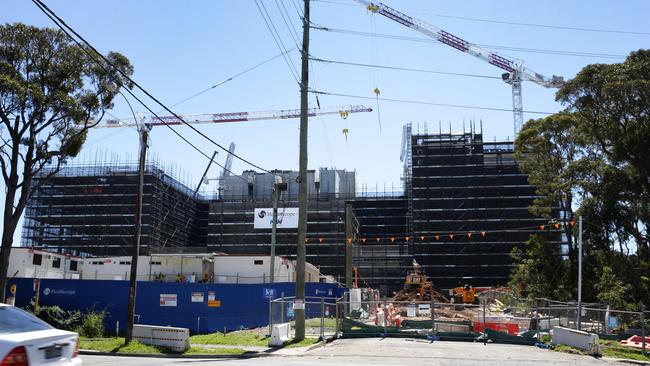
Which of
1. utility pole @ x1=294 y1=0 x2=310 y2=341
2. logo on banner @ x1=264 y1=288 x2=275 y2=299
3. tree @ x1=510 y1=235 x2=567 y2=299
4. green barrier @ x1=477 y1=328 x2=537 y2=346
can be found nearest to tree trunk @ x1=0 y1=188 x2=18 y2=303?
logo on banner @ x1=264 y1=288 x2=275 y2=299

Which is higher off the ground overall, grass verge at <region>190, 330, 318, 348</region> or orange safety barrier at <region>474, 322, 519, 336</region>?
orange safety barrier at <region>474, 322, 519, 336</region>

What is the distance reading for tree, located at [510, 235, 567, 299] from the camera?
56.0 m

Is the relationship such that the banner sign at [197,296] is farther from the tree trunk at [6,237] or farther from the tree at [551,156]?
the tree at [551,156]

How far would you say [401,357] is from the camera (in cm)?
1703

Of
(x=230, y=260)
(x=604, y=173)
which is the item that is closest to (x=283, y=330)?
(x=230, y=260)

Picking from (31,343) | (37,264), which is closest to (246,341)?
(31,343)

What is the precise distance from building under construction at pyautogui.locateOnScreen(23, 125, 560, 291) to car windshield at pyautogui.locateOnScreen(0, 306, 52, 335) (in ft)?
294

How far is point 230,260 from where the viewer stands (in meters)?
49.0

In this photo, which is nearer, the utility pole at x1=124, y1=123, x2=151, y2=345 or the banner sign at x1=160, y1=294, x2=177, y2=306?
the utility pole at x1=124, y1=123, x2=151, y2=345

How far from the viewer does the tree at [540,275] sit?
184ft

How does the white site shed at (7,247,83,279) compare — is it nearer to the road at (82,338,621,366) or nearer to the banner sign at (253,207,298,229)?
the road at (82,338,621,366)

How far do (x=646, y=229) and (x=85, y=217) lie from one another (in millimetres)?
89181

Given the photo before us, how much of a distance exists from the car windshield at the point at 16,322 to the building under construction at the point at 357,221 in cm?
8962

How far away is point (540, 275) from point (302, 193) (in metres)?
42.9
